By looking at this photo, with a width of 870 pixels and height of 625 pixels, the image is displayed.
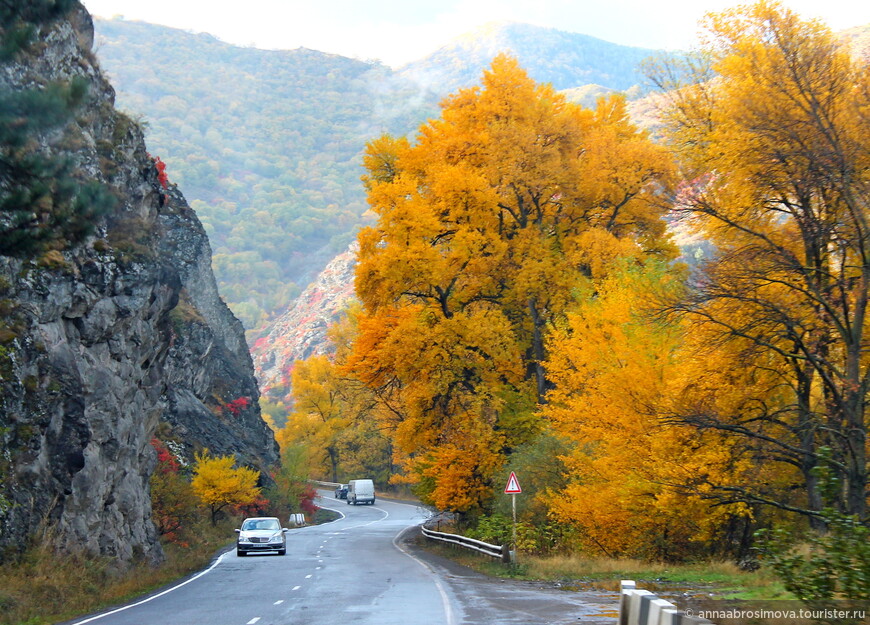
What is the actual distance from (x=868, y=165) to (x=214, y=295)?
1976 inches

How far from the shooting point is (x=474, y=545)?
98.8ft

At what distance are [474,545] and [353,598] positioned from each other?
41.1 ft

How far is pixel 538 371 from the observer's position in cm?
3256

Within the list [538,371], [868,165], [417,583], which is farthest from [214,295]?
[868,165]

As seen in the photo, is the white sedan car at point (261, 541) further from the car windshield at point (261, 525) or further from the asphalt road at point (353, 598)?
the asphalt road at point (353, 598)

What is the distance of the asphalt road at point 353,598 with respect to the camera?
14773 mm

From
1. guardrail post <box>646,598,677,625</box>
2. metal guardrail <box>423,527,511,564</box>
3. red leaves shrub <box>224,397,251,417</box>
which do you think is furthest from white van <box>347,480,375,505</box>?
guardrail post <box>646,598,677,625</box>

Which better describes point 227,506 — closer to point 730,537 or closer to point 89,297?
point 89,297

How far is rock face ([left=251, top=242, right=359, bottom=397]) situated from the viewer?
153 m

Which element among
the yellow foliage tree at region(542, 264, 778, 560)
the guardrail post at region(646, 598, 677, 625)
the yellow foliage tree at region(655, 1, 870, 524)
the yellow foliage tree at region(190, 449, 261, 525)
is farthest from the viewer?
the yellow foliage tree at region(190, 449, 261, 525)

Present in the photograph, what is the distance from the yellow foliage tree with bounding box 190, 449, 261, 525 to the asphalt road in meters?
12.5

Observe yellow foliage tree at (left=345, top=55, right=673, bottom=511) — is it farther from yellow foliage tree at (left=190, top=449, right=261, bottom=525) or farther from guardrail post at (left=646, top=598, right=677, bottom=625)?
guardrail post at (left=646, top=598, right=677, bottom=625)

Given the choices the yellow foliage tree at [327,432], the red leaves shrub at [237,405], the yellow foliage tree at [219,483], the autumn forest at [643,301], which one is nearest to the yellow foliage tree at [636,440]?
the autumn forest at [643,301]

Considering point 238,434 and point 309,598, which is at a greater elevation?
point 238,434
